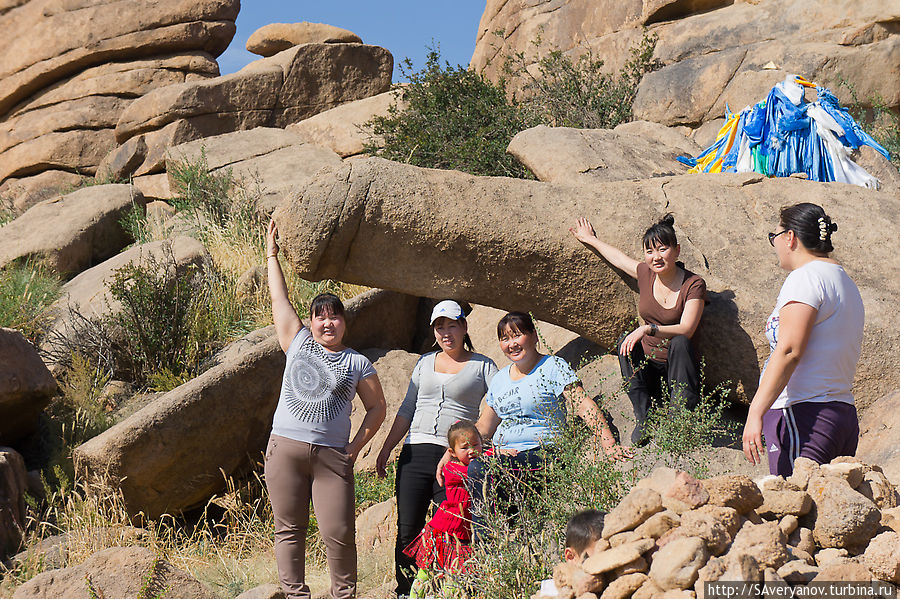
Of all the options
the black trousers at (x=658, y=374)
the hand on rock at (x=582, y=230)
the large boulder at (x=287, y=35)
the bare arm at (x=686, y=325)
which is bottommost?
the black trousers at (x=658, y=374)

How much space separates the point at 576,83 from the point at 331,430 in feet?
27.1

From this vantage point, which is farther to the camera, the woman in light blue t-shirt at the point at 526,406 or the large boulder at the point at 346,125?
the large boulder at the point at 346,125

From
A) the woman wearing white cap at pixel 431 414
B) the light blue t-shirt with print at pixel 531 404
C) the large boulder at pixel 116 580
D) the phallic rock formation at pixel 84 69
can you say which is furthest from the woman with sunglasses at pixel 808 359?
the phallic rock formation at pixel 84 69

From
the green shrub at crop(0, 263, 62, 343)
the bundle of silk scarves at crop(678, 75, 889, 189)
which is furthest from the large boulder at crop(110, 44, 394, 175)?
the bundle of silk scarves at crop(678, 75, 889, 189)

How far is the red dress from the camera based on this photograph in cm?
382

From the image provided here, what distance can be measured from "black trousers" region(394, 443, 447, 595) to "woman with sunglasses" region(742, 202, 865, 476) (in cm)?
165

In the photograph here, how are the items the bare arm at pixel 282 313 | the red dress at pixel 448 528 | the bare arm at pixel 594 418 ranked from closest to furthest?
the bare arm at pixel 594 418 < the red dress at pixel 448 528 < the bare arm at pixel 282 313

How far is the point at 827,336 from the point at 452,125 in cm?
729

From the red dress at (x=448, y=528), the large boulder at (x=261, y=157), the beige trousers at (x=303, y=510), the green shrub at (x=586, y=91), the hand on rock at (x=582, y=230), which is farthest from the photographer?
the green shrub at (x=586, y=91)

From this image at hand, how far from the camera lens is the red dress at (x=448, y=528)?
3820mm

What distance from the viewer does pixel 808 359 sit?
3.14m

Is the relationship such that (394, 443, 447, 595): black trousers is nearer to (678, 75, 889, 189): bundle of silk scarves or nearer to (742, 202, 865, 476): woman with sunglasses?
(742, 202, 865, 476): woman with sunglasses

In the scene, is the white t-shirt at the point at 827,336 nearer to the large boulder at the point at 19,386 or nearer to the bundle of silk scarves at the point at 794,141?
the bundle of silk scarves at the point at 794,141

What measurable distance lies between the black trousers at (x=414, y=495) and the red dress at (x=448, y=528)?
0.59 feet
